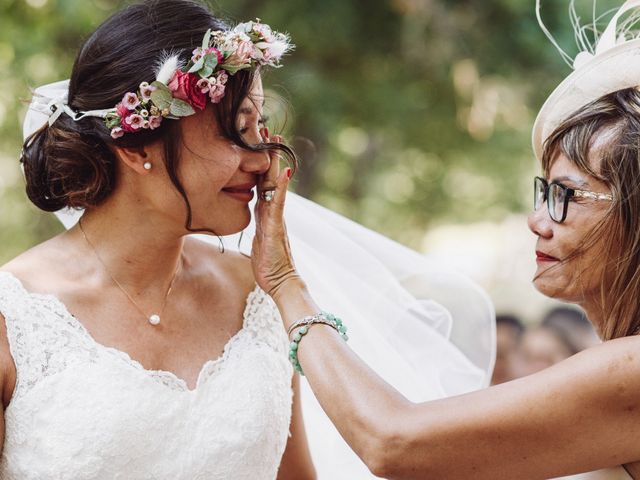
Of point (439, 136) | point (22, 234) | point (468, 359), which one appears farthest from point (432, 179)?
point (468, 359)

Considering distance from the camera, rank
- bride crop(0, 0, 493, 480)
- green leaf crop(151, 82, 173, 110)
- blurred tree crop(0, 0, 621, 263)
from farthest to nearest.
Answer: blurred tree crop(0, 0, 621, 263)
green leaf crop(151, 82, 173, 110)
bride crop(0, 0, 493, 480)

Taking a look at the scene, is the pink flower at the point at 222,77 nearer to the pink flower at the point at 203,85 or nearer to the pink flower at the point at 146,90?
the pink flower at the point at 203,85

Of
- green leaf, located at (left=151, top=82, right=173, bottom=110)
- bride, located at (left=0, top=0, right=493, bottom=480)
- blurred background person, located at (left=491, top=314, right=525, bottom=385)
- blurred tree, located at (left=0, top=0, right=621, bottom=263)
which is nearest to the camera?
bride, located at (left=0, top=0, right=493, bottom=480)

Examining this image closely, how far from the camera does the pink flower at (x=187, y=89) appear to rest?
2.69m

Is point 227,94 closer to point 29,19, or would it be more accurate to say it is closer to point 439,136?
point 29,19

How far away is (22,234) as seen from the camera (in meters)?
12.5

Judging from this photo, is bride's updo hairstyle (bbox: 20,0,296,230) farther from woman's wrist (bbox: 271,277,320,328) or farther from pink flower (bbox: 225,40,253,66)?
woman's wrist (bbox: 271,277,320,328)

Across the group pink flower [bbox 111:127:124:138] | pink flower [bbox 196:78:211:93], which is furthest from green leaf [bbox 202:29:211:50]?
pink flower [bbox 111:127:124:138]

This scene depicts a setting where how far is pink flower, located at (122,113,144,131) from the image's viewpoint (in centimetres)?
269

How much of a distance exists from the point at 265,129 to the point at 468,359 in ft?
4.56

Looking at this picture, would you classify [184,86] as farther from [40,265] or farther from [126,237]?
[40,265]

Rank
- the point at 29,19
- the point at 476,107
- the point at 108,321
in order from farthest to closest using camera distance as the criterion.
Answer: the point at 476,107
the point at 29,19
the point at 108,321

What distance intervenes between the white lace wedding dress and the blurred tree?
129 inches

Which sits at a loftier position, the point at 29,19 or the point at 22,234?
the point at 22,234
